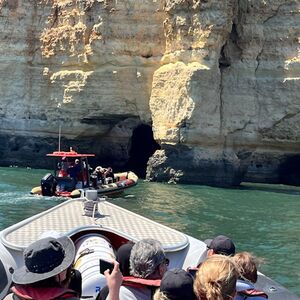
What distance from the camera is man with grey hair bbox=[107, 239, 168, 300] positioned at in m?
3.58

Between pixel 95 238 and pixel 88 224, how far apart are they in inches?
25.1

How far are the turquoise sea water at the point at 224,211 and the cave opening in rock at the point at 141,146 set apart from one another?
887 centimetres

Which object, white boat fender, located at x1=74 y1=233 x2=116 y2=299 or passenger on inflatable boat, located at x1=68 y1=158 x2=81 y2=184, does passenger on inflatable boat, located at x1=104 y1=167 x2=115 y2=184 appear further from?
white boat fender, located at x1=74 y1=233 x2=116 y2=299

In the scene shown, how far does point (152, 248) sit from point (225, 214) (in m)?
14.3

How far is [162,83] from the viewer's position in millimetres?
29359

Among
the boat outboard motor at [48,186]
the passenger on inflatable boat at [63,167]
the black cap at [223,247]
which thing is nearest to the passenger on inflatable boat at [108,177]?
the passenger on inflatable boat at [63,167]

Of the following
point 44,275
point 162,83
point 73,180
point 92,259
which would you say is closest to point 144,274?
point 44,275

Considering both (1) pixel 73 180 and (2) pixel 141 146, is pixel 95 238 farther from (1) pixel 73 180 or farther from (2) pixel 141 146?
(2) pixel 141 146

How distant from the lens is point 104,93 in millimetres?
31281

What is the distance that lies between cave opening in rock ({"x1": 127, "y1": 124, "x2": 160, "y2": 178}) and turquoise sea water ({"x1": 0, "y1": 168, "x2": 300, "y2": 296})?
8.87 m

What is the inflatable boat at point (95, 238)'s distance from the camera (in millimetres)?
5634

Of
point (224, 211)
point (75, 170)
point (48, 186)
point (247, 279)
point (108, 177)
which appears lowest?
point (224, 211)

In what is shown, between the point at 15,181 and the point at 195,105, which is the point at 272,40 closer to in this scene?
the point at 195,105

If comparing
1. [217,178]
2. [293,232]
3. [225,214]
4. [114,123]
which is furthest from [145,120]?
[293,232]
